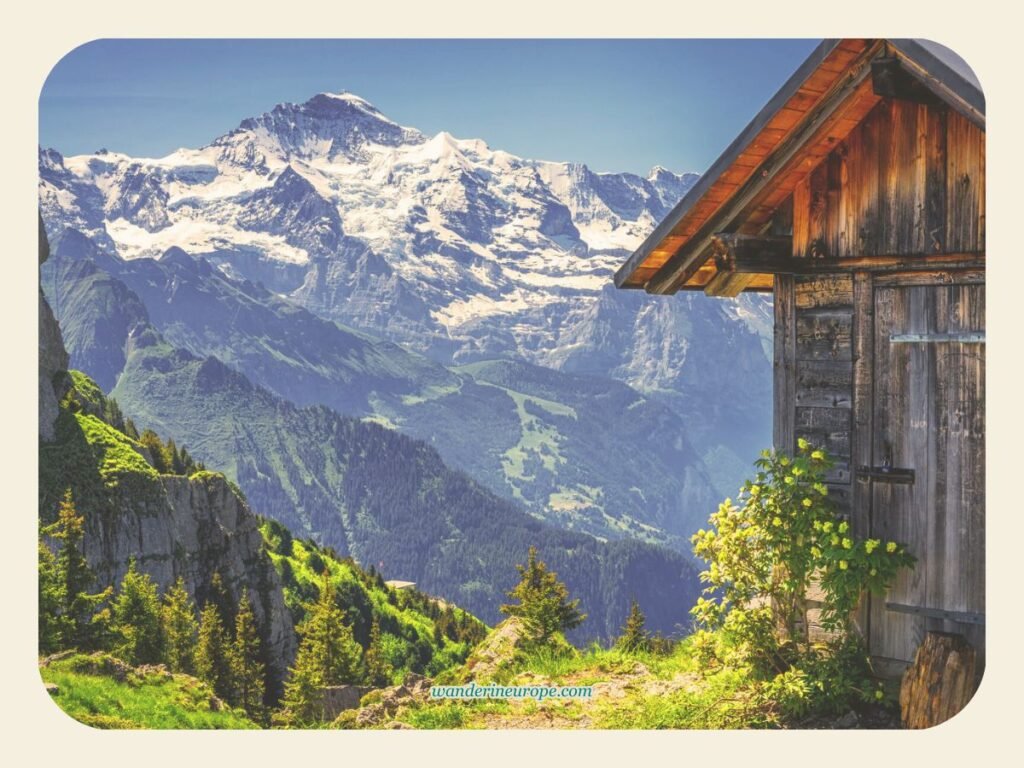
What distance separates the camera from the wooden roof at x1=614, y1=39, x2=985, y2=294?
31.6 ft

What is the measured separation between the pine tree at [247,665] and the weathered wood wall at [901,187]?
6.95 m

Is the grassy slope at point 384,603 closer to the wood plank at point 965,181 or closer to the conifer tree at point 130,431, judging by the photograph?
the conifer tree at point 130,431

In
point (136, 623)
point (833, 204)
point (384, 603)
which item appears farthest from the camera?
point (384, 603)

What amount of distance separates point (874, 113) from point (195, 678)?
8.46 meters

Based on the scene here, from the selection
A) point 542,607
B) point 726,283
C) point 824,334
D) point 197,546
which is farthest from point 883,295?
point 197,546

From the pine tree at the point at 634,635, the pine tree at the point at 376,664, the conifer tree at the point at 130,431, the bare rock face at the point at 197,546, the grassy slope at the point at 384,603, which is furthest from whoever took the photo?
the grassy slope at the point at 384,603

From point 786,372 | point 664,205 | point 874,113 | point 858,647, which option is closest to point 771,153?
point 874,113

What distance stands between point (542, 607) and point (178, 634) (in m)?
3.91

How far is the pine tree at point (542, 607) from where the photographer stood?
44.4 feet

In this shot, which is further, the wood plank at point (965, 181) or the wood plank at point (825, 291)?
the wood plank at point (825, 291)

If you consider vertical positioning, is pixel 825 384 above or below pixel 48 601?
above

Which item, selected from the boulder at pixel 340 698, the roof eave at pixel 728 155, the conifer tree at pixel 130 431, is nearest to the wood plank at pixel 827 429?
the roof eave at pixel 728 155

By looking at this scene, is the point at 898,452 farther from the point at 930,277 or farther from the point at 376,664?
the point at 376,664

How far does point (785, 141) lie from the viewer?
10.7 metres
